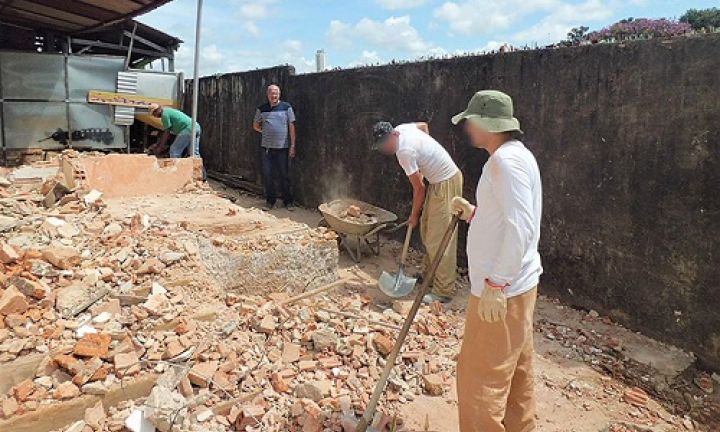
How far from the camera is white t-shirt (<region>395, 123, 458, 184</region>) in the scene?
183 inches

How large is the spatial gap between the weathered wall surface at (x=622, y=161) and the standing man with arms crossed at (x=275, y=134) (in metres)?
2.35

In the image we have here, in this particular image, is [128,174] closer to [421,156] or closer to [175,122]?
[175,122]

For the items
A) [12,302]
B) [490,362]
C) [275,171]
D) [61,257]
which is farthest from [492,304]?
→ [275,171]

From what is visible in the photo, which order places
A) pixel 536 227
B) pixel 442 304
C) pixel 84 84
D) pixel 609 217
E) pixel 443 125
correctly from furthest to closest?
pixel 84 84 < pixel 443 125 < pixel 442 304 < pixel 609 217 < pixel 536 227

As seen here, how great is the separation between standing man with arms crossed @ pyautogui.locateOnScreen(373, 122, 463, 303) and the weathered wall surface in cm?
82

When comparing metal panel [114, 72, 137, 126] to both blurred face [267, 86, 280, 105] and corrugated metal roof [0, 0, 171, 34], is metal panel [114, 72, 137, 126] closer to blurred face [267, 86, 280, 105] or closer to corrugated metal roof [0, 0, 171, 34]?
corrugated metal roof [0, 0, 171, 34]

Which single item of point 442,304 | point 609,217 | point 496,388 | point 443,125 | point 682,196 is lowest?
point 442,304

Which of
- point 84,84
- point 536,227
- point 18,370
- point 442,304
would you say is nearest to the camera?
point 536,227

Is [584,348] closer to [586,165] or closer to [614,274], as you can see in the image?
[614,274]

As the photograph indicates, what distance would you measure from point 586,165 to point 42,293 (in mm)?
4360

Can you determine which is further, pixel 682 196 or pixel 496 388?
pixel 682 196

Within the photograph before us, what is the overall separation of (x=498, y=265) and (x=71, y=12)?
29.5 ft

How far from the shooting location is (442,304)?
4926 millimetres

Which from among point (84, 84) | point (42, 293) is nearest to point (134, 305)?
point (42, 293)
